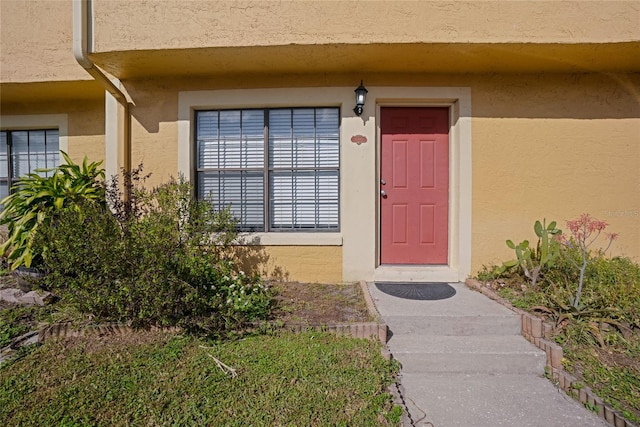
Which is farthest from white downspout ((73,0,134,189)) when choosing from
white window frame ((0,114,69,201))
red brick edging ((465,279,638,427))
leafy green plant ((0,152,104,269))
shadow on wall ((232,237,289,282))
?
red brick edging ((465,279,638,427))

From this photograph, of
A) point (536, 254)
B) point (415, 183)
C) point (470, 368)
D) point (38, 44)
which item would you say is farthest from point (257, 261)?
point (38, 44)

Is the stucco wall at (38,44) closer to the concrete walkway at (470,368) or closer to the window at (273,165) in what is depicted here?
the window at (273,165)

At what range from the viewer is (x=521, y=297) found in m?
3.40

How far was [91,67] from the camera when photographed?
12.4ft

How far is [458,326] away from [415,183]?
7.09 feet

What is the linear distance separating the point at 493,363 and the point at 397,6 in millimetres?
4017

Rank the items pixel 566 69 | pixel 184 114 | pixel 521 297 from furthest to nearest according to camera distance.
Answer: pixel 184 114 < pixel 566 69 < pixel 521 297

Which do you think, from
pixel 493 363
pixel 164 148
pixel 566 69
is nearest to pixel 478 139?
pixel 566 69

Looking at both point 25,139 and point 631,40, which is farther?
point 25,139

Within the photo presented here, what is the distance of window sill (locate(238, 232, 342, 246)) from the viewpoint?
4.24 meters

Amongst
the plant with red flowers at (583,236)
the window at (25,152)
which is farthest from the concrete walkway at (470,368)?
the window at (25,152)

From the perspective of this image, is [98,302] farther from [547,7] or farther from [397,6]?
[547,7]

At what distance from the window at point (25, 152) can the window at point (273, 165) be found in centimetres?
319

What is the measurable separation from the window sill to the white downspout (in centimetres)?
211
